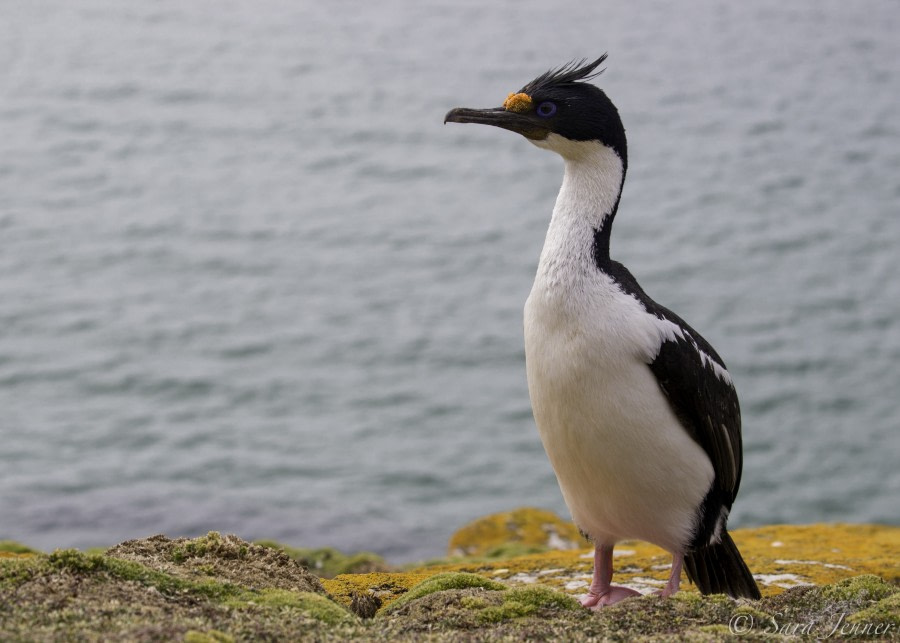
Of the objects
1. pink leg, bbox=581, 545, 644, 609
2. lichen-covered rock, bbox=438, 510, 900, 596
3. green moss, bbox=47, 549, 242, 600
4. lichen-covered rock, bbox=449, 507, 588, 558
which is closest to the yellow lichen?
pink leg, bbox=581, 545, 644, 609

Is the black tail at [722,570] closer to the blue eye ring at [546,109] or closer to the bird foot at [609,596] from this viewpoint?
the bird foot at [609,596]

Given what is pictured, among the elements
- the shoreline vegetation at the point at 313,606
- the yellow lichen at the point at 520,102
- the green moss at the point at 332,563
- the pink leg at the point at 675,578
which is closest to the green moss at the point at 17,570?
the shoreline vegetation at the point at 313,606

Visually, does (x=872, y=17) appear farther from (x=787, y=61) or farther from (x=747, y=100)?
(x=747, y=100)

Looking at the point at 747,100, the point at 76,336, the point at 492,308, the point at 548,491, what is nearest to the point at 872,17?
the point at 747,100

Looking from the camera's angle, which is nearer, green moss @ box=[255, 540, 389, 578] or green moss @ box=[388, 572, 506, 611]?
green moss @ box=[388, 572, 506, 611]

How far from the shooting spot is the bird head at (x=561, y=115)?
546 cm

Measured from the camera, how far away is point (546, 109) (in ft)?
18.2

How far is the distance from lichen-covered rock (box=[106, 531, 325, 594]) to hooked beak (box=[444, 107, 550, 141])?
2.25 meters

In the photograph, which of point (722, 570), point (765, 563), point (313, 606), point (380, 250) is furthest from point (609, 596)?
point (380, 250)

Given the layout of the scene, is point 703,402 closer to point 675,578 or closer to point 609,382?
point 609,382

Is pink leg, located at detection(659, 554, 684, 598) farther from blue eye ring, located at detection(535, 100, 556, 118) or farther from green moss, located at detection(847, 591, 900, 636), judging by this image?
blue eye ring, located at detection(535, 100, 556, 118)

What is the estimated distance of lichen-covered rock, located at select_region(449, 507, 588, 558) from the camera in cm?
935

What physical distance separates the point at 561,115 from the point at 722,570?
2403mm

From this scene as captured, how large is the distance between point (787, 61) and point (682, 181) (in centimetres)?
648
